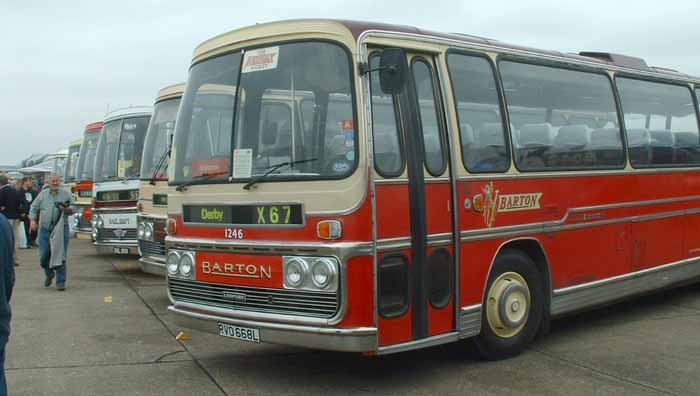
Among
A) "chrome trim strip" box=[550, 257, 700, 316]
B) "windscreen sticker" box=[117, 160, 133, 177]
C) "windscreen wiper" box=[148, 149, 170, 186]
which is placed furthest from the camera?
"windscreen sticker" box=[117, 160, 133, 177]

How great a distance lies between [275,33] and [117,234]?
1026 centimetres

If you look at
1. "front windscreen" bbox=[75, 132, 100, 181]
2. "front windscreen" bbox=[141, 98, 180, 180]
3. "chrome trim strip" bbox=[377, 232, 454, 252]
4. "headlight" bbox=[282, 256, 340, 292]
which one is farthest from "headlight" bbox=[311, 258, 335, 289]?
"front windscreen" bbox=[75, 132, 100, 181]

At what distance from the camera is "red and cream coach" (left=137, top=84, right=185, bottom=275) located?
1139cm

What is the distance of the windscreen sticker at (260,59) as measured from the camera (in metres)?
6.58

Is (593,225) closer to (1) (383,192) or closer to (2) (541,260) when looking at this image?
(2) (541,260)

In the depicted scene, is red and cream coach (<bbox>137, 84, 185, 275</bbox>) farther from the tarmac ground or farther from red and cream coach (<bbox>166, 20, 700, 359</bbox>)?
red and cream coach (<bbox>166, 20, 700, 359</bbox>)

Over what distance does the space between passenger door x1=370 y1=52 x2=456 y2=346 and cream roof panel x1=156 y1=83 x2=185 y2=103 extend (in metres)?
7.09

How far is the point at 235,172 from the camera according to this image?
670 cm

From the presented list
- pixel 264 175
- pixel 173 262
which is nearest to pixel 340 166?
pixel 264 175

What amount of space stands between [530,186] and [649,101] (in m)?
3.34

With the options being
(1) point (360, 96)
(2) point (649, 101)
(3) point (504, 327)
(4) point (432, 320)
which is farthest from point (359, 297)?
(2) point (649, 101)

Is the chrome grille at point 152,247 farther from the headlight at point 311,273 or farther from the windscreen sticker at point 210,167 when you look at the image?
the headlight at point 311,273

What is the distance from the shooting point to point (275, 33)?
21.7 ft

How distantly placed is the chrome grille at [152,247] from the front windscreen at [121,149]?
4528 millimetres
